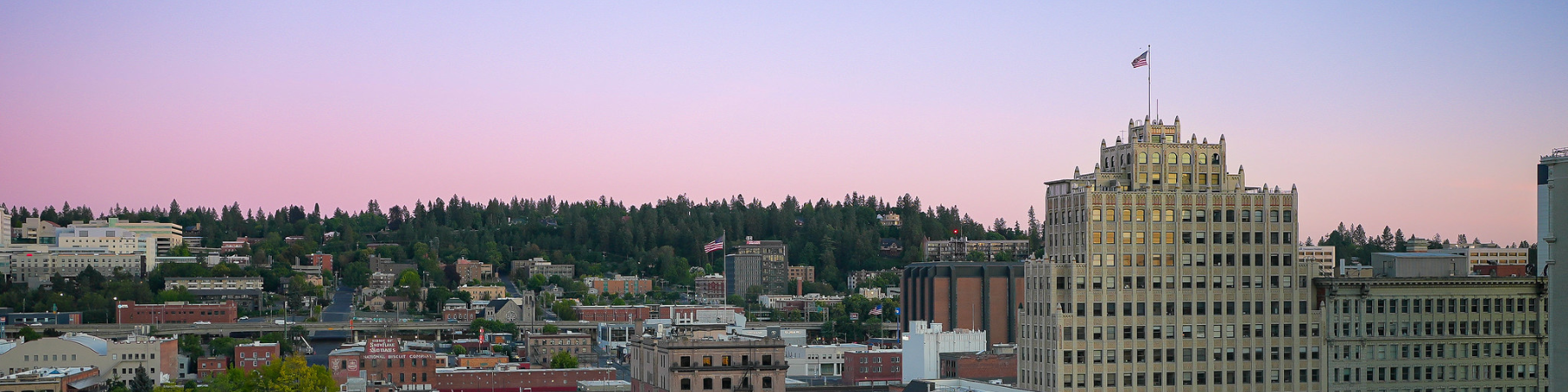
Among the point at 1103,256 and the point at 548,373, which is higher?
the point at 1103,256

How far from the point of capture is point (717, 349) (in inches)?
4318

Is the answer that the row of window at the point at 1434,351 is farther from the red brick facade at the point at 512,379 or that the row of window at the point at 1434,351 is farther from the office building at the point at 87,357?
the office building at the point at 87,357

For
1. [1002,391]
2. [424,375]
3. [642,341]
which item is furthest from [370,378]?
[1002,391]

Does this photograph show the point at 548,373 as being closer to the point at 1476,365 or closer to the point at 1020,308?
the point at 1020,308

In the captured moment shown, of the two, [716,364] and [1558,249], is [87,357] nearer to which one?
[716,364]

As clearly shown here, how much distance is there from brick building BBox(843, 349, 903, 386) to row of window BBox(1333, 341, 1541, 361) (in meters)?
84.0

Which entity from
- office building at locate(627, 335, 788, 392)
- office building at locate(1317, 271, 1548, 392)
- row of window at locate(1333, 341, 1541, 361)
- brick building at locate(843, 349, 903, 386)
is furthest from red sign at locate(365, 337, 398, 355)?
row of window at locate(1333, 341, 1541, 361)

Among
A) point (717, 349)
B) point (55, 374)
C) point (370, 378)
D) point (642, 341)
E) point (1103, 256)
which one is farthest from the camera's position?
point (370, 378)

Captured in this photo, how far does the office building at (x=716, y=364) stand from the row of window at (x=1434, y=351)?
2980cm

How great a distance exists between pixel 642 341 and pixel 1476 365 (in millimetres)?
45295

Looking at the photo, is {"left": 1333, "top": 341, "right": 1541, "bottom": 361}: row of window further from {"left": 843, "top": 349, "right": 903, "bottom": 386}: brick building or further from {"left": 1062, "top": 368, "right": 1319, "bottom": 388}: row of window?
{"left": 843, "top": 349, "right": 903, "bottom": 386}: brick building

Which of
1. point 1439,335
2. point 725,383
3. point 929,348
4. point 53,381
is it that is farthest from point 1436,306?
point 53,381

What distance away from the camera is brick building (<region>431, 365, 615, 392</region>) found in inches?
7377

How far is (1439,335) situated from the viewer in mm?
104500
